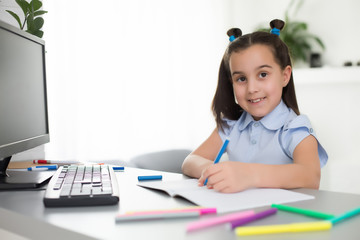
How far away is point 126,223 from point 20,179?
0.51m

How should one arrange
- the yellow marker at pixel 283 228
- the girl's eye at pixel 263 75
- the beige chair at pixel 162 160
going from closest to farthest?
the yellow marker at pixel 283 228 → the girl's eye at pixel 263 75 → the beige chair at pixel 162 160

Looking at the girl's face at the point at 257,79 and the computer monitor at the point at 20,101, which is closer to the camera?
the computer monitor at the point at 20,101

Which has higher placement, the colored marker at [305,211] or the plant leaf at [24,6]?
the plant leaf at [24,6]

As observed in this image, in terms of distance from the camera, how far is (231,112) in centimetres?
158

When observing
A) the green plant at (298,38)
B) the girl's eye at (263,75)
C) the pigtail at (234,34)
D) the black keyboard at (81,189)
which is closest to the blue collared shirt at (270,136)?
the girl's eye at (263,75)

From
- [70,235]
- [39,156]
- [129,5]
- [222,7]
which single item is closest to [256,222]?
[70,235]

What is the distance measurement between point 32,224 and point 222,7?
3.39 metres

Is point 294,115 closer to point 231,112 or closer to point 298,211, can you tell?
point 231,112

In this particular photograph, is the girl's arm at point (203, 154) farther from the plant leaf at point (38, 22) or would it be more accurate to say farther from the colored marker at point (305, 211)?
the plant leaf at point (38, 22)

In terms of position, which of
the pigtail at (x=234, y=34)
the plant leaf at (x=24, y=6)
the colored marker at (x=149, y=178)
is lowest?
the colored marker at (x=149, y=178)

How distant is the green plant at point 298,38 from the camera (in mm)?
3840

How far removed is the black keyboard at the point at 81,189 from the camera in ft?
2.63

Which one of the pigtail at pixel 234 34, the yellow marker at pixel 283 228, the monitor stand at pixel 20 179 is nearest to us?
the yellow marker at pixel 283 228

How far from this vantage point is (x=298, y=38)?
3881 millimetres
